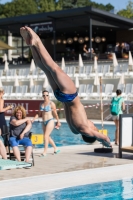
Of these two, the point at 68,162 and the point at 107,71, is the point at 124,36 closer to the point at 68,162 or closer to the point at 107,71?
the point at 107,71

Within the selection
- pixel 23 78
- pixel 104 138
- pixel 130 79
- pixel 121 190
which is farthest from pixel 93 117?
pixel 104 138

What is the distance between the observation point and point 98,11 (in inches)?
1364

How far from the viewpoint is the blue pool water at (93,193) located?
7707 mm

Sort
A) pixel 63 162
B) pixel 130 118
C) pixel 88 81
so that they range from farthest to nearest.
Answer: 1. pixel 88 81
2. pixel 130 118
3. pixel 63 162

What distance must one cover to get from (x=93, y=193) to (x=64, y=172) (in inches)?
56.3

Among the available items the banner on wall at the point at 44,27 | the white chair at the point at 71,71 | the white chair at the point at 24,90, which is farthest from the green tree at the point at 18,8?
the white chair at the point at 24,90

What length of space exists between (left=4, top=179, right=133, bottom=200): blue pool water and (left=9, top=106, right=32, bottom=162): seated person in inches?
79.8

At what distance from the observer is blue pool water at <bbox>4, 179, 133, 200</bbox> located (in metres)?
7.71

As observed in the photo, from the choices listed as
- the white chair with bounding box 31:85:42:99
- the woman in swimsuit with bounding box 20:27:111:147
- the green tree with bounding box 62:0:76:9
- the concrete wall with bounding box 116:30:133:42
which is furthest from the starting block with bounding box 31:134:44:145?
the green tree with bounding box 62:0:76:9

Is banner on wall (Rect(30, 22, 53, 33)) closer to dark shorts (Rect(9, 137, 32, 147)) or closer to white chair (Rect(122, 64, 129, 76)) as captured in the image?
white chair (Rect(122, 64, 129, 76))

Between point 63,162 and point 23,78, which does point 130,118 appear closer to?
point 63,162

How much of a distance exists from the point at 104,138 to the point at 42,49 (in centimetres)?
87

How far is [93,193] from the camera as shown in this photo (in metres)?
8.05

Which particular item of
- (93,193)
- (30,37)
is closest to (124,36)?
(93,193)
